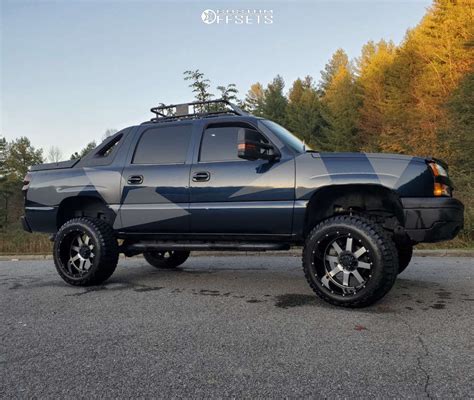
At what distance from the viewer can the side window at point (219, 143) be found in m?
4.50

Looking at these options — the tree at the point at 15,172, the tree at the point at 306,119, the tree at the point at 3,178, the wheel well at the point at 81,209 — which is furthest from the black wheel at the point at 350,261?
the tree at the point at 3,178

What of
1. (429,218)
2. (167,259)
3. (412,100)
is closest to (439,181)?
(429,218)

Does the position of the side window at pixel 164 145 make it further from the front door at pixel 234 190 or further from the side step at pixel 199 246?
the side step at pixel 199 246

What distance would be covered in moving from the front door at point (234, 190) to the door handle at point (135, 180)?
666 millimetres

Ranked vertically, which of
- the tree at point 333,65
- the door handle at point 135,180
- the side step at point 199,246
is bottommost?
the side step at point 199,246

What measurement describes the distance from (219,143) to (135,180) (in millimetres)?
1075

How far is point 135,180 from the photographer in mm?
4809

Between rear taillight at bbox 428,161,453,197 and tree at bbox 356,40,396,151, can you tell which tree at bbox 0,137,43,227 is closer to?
tree at bbox 356,40,396,151

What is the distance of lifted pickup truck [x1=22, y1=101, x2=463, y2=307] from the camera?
372 centimetres

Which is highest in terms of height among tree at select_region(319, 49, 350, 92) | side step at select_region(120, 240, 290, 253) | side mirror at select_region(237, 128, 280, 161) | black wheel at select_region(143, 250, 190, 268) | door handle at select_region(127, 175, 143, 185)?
tree at select_region(319, 49, 350, 92)

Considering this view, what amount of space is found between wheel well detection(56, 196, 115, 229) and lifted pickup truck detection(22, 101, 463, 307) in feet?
0.04

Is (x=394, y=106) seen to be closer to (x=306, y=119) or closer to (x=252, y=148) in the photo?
(x=306, y=119)

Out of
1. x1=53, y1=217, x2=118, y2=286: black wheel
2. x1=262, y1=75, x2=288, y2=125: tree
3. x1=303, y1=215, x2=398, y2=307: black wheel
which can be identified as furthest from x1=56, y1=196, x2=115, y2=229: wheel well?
x1=262, y1=75, x2=288, y2=125: tree

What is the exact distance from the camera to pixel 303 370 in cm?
235
